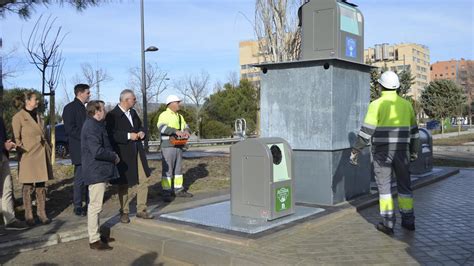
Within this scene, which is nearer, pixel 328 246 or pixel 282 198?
pixel 328 246

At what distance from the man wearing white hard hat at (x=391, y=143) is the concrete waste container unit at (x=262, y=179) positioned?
1.03 meters

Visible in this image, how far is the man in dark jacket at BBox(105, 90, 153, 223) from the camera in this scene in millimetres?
6121

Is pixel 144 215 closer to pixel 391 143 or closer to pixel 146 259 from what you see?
pixel 146 259

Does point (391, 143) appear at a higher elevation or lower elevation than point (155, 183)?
higher

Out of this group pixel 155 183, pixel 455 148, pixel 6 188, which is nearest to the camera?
pixel 6 188

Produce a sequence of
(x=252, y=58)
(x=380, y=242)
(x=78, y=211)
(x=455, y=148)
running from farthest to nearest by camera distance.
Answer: (x=252, y=58)
(x=455, y=148)
(x=78, y=211)
(x=380, y=242)

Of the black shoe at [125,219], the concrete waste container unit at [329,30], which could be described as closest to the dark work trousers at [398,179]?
the concrete waste container unit at [329,30]

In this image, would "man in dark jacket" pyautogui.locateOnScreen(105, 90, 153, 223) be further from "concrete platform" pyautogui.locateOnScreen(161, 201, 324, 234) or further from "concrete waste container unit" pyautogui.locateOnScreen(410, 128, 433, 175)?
"concrete waste container unit" pyautogui.locateOnScreen(410, 128, 433, 175)

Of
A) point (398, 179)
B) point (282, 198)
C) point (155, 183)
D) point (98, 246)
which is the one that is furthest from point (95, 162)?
point (155, 183)

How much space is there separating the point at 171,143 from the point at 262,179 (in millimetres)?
2700

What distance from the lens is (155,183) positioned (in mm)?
9969

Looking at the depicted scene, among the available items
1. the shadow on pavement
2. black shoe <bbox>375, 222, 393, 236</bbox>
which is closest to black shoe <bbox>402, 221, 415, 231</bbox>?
black shoe <bbox>375, 222, 393, 236</bbox>

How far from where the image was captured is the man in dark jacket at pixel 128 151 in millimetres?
6121

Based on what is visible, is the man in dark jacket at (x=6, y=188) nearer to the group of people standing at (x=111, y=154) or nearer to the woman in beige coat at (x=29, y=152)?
the woman in beige coat at (x=29, y=152)
